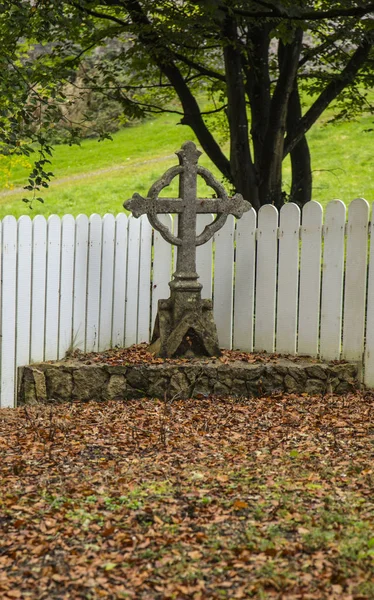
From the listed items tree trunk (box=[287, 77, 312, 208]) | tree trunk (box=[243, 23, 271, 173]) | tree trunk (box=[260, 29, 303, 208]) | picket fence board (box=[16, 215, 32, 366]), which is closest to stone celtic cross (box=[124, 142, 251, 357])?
picket fence board (box=[16, 215, 32, 366])

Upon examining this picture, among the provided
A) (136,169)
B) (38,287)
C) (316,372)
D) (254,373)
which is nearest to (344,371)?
(316,372)

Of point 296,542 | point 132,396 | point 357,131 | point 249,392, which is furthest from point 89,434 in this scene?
point 357,131

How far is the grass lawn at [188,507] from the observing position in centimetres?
326

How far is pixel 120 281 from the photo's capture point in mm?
7492

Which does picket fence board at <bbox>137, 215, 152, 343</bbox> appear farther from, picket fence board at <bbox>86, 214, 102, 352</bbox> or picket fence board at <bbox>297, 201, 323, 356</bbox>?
picket fence board at <bbox>297, 201, 323, 356</bbox>

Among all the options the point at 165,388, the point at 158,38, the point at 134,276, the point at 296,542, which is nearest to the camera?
the point at 296,542

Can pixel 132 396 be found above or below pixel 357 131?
below

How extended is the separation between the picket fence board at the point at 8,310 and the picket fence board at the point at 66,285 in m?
0.45

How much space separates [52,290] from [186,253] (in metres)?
1.24

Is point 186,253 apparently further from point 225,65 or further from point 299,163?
point 299,163

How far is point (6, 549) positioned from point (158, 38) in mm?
6801

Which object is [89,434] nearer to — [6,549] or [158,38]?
[6,549]

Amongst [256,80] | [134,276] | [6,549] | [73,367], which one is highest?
[256,80]

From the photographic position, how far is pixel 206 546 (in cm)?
354
